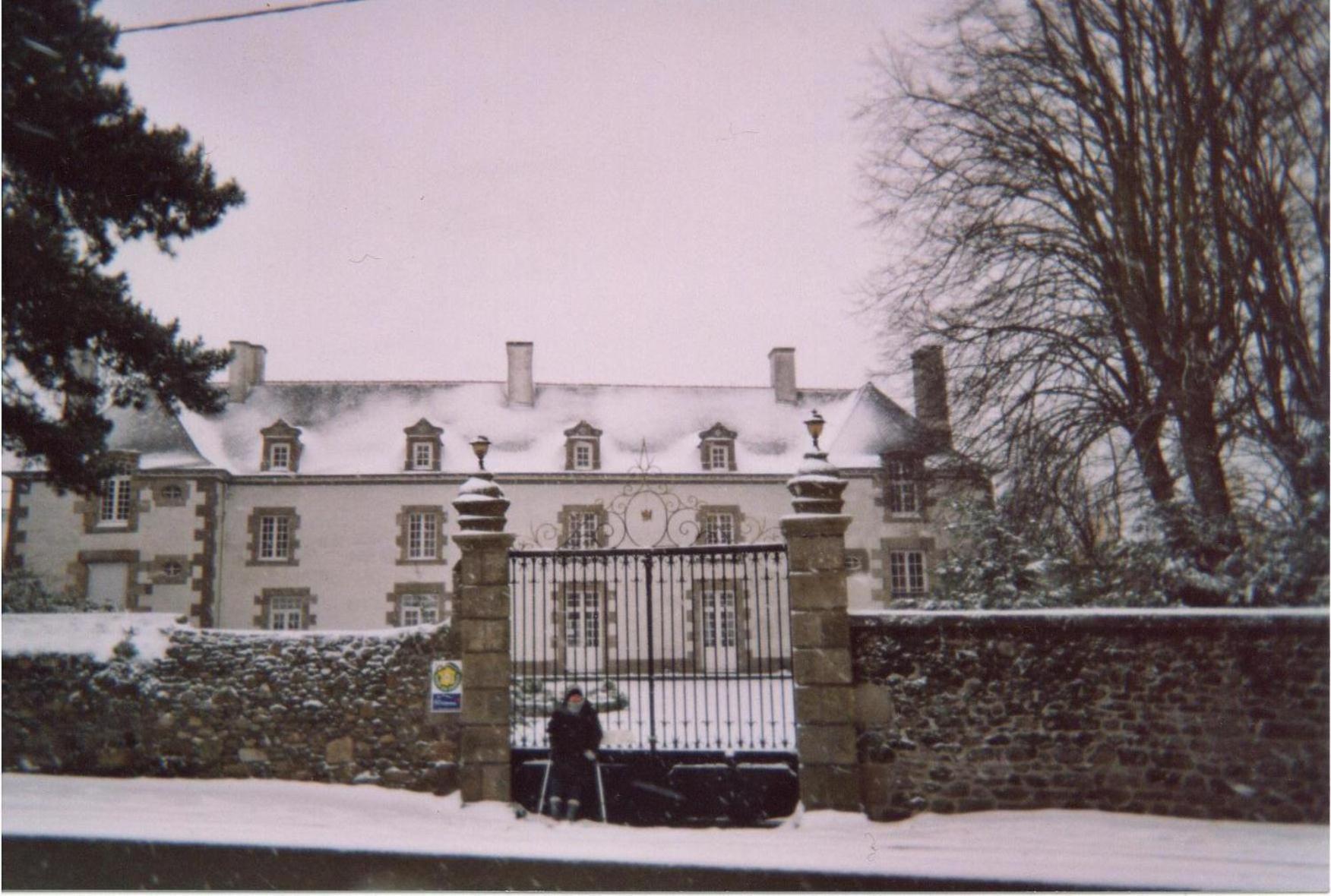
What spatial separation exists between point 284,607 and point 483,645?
10.4 meters

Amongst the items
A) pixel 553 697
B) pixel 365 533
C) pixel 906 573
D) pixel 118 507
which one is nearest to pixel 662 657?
pixel 553 697

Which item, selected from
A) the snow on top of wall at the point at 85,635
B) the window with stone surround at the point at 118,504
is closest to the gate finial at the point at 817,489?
the snow on top of wall at the point at 85,635

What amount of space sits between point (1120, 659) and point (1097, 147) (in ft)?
14.7

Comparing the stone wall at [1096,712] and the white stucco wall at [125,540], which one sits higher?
the white stucco wall at [125,540]

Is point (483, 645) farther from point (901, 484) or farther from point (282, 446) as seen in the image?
point (282, 446)

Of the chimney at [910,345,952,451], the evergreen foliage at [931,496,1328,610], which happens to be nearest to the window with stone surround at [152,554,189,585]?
the evergreen foliage at [931,496,1328,610]

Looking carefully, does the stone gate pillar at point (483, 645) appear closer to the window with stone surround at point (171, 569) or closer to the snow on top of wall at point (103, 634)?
the snow on top of wall at point (103, 634)

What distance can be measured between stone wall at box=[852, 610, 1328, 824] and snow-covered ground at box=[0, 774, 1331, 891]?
0.58 ft

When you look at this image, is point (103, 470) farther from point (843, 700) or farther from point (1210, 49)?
point (1210, 49)

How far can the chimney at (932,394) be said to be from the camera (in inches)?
321

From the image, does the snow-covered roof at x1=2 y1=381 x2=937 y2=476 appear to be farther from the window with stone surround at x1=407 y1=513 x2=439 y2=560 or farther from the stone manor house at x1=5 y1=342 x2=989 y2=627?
the window with stone surround at x1=407 y1=513 x2=439 y2=560

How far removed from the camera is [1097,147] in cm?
745

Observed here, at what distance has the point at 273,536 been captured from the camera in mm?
15016

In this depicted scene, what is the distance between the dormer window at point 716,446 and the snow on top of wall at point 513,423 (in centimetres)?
15
